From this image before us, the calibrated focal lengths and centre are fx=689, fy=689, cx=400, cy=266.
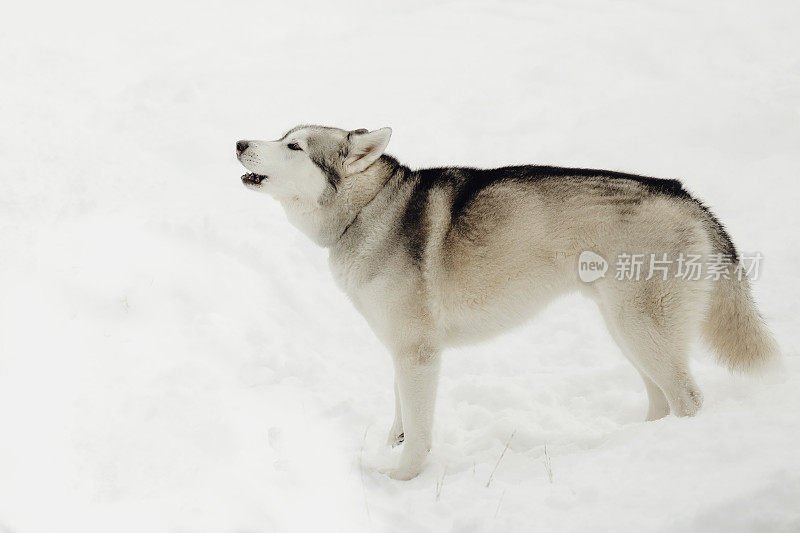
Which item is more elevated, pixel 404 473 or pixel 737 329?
pixel 737 329

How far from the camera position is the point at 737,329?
4.00 metres

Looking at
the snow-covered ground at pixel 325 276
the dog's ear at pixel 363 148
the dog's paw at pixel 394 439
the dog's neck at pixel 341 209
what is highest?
the dog's ear at pixel 363 148

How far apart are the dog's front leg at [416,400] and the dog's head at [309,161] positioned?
3.66 feet

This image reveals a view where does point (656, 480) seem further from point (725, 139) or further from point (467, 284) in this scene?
point (725, 139)

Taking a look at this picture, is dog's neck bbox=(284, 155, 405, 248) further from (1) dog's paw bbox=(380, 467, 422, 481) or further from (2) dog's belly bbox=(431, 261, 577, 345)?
(1) dog's paw bbox=(380, 467, 422, 481)

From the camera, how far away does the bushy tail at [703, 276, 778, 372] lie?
3965mm

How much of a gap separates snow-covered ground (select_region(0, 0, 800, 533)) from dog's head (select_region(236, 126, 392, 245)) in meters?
1.26

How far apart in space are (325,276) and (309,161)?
2.58 metres

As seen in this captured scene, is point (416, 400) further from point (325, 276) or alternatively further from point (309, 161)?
point (325, 276)

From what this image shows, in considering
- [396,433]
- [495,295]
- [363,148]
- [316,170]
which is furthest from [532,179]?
[396,433]

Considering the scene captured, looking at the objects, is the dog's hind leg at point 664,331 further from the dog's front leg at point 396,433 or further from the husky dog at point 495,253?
the dog's front leg at point 396,433

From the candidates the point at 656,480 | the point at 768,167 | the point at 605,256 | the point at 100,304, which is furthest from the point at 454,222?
the point at 768,167

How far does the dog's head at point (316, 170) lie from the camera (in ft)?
13.6

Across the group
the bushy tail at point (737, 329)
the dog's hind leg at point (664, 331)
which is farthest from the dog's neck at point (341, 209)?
the bushy tail at point (737, 329)
